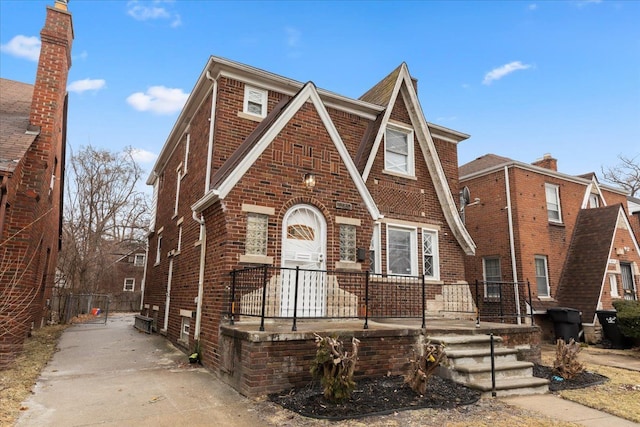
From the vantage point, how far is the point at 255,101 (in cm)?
1009

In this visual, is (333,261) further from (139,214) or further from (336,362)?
(139,214)

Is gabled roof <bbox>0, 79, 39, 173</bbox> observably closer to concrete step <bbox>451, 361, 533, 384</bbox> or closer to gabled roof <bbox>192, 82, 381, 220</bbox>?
gabled roof <bbox>192, 82, 381, 220</bbox>

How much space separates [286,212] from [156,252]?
30.8 feet

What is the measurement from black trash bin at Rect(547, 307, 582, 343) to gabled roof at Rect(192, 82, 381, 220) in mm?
9238

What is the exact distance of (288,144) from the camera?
862 cm

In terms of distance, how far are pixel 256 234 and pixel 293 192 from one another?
49.5 inches

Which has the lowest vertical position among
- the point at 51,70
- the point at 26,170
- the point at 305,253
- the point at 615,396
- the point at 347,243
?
the point at 615,396

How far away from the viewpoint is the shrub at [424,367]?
5605 millimetres

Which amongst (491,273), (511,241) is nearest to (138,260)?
(491,273)

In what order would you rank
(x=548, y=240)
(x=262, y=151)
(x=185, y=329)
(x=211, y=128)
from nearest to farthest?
(x=262, y=151) → (x=211, y=128) → (x=185, y=329) → (x=548, y=240)

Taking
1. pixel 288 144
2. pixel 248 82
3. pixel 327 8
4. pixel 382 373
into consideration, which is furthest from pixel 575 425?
pixel 327 8

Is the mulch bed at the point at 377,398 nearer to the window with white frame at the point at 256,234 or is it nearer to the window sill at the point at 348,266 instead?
the window sill at the point at 348,266

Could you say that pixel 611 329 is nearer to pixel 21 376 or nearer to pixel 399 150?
pixel 399 150

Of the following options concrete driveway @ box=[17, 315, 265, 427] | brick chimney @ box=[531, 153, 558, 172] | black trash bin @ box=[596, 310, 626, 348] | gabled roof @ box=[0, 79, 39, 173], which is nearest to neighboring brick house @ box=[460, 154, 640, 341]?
black trash bin @ box=[596, 310, 626, 348]
